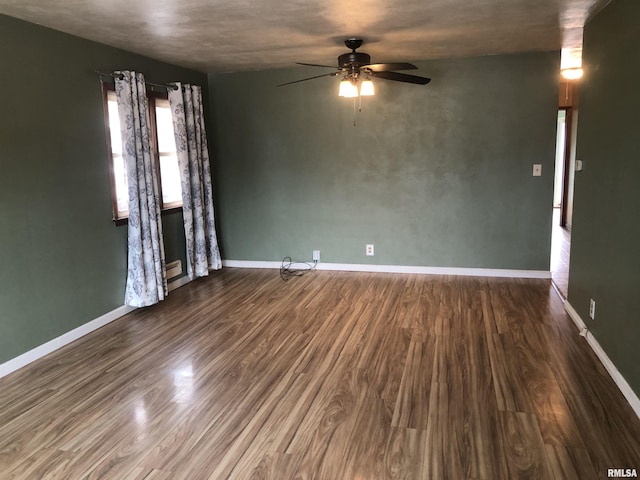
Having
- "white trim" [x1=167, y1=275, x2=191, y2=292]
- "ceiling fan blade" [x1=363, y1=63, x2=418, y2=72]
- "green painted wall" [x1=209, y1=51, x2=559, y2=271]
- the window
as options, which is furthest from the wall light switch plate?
"white trim" [x1=167, y1=275, x2=191, y2=292]

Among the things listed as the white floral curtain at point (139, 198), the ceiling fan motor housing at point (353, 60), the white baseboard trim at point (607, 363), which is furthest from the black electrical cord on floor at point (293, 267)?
the white baseboard trim at point (607, 363)

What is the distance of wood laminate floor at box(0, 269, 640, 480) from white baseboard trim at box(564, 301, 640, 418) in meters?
0.05

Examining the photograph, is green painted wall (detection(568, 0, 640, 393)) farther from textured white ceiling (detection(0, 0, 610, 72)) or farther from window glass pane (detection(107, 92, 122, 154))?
window glass pane (detection(107, 92, 122, 154))

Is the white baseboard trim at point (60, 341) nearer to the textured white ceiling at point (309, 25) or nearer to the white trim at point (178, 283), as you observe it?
the white trim at point (178, 283)

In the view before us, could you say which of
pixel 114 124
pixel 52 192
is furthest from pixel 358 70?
pixel 52 192

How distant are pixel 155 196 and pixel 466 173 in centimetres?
328

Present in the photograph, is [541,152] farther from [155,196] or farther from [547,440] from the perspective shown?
[155,196]

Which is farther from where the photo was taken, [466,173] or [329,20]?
[466,173]

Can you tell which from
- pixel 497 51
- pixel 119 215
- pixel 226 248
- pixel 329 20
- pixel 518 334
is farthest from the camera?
pixel 226 248

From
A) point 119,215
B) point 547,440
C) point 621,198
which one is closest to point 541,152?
point 621,198

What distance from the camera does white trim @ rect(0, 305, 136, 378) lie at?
3.27 metres

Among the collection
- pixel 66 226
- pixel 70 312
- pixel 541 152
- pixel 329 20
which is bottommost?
pixel 70 312

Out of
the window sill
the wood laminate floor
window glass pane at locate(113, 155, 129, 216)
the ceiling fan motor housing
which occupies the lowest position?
the wood laminate floor

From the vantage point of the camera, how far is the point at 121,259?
14.1 ft
